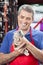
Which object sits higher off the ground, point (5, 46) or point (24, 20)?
point (24, 20)

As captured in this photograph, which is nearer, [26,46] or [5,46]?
[26,46]

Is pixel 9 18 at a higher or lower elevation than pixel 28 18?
lower

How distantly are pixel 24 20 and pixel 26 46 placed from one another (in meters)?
0.17

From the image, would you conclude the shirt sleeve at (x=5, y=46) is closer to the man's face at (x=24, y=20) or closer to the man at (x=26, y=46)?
the man at (x=26, y=46)

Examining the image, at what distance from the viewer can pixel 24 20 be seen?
135 centimetres

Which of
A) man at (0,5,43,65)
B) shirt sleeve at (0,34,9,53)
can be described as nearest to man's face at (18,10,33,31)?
man at (0,5,43,65)

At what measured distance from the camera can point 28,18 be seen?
4.46 ft

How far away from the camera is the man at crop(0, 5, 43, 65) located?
1.33 m

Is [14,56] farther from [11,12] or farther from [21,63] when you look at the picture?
[11,12]

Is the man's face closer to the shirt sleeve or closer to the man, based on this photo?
the man

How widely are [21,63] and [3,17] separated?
74cm

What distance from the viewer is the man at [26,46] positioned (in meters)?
1.33

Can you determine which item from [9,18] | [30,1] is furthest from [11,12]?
[30,1]

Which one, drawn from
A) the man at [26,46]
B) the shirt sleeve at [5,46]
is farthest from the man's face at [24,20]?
the shirt sleeve at [5,46]
